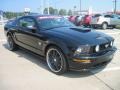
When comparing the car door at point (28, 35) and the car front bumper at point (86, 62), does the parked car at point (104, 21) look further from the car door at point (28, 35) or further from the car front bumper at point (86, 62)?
the car front bumper at point (86, 62)

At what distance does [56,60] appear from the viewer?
17.6ft

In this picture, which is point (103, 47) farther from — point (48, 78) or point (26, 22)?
point (26, 22)

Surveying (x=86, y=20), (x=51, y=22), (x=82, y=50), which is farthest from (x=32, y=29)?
(x=86, y=20)

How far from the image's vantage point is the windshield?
6105 millimetres

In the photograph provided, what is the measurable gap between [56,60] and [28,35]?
58.3 inches

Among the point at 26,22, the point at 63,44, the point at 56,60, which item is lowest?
the point at 56,60

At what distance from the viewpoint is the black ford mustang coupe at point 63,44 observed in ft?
15.6

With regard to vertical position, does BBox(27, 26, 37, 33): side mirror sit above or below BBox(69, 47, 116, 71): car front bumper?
above

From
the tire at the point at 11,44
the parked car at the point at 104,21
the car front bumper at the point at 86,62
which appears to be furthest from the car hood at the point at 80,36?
the parked car at the point at 104,21

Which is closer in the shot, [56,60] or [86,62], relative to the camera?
[86,62]

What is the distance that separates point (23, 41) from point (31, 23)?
2.22 ft

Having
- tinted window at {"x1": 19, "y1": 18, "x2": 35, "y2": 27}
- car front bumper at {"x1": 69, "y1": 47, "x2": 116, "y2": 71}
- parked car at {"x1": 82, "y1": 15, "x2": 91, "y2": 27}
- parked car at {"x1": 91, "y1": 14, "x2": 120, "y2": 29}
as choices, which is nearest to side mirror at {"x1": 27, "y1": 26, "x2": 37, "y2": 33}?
tinted window at {"x1": 19, "y1": 18, "x2": 35, "y2": 27}

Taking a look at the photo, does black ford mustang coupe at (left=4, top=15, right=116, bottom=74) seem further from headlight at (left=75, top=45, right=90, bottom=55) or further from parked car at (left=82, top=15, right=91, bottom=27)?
parked car at (left=82, top=15, right=91, bottom=27)

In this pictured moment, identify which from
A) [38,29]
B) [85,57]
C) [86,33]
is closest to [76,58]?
[85,57]
